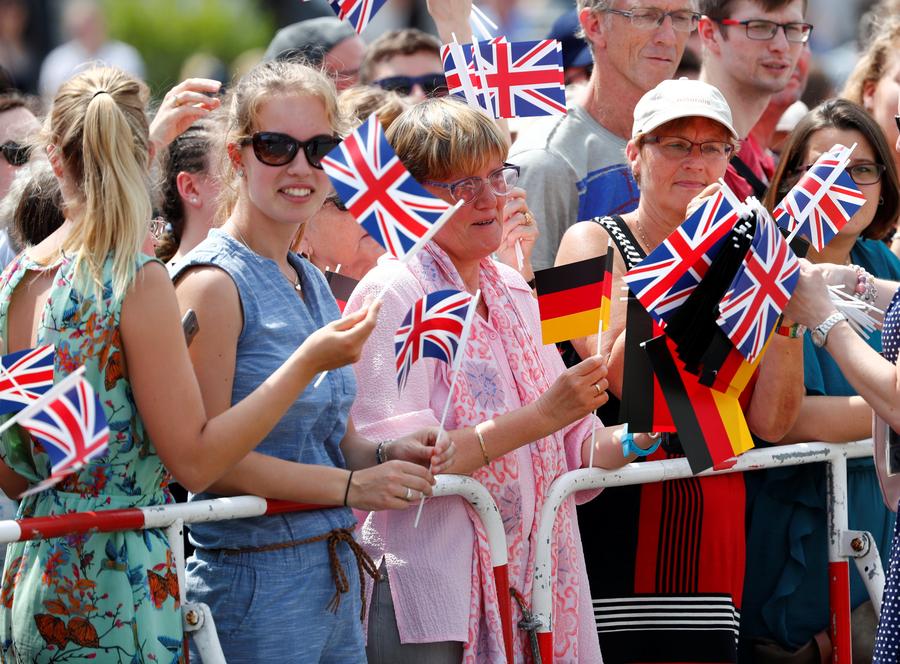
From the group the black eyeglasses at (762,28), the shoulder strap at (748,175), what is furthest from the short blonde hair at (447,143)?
the black eyeglasses at (762,28)

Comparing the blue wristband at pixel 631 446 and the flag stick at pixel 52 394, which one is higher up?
the flag stick at pixel 52 394

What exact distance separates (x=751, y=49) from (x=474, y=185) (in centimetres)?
210

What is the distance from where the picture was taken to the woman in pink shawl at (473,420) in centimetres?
346

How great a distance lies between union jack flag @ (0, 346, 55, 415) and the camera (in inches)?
110

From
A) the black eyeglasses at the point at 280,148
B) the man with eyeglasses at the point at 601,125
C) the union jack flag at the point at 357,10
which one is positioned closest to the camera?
the black eyeglasses at the point at 280,148

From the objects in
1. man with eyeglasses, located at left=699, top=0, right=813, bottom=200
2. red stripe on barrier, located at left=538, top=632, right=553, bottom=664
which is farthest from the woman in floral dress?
man with eyeglasses, located at left=699, top=0, right=813, bottom=200

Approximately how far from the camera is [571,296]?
3537 millimetres

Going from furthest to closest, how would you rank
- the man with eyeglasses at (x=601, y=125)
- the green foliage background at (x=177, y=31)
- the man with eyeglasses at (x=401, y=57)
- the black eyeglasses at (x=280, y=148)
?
the green foliage background at (x=177, y=31), the man with eyeglasses at (x=401, y=57), the man with eyeglasses at (x=601, y=125), the black eyeglasses at (x=280, y=148)

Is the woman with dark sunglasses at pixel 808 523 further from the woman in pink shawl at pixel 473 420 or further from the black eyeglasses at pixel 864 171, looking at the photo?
the woman in pink shawl at pixel 473 420

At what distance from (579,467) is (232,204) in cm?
121

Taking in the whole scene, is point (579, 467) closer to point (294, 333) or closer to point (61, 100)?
point (294, 333)

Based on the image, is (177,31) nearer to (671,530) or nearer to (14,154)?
(14,154)

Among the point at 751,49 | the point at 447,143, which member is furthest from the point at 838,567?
the point at 751,49

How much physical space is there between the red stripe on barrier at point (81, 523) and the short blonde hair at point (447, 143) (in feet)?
4.20
